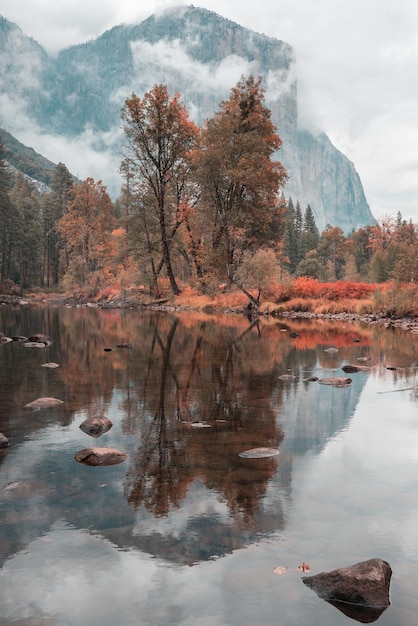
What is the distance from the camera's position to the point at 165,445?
6.93m

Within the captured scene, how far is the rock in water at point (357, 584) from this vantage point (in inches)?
141

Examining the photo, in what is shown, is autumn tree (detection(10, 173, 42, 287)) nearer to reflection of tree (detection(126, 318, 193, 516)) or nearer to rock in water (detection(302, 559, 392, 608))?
reflection of tree (detection(126, 318, 193, 516))

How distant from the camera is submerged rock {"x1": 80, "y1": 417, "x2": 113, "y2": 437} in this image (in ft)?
24.8

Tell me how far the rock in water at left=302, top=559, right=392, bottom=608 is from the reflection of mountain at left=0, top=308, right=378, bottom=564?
0.82m

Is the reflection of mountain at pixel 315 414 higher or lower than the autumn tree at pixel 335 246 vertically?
lower

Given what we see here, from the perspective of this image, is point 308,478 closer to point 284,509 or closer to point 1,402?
point 284,509

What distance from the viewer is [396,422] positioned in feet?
27.2

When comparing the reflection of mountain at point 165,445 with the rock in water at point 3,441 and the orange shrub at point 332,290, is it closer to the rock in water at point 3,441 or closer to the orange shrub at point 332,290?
the rock in water at point 3,441

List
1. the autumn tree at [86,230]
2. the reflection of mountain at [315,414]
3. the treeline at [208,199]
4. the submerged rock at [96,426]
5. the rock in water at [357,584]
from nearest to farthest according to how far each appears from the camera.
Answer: the rock in water at [357,584]
the reflection of mountain at [315,414]
the submerged rock at [96,426]
the treeline at [208,199]
the autumn tree at [86,230]

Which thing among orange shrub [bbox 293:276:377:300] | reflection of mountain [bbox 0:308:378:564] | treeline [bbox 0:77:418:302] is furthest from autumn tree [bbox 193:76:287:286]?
reflection of mountain [bbox 0:308:378:564]

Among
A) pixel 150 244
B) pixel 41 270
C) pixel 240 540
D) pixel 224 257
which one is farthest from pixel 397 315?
pixel 41 270

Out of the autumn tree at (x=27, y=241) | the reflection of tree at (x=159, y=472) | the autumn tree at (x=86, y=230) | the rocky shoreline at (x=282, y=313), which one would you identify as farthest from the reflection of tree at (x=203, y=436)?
the autumn tree at (x=27, y=241)

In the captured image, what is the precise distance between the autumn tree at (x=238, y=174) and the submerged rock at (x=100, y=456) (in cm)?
3251

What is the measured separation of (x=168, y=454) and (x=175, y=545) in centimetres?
229
